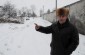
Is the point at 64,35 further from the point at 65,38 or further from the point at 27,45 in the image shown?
the point at 27,45

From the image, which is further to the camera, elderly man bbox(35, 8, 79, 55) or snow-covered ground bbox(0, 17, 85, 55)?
snow-covered ground bbox(0, 17, 85, 55)

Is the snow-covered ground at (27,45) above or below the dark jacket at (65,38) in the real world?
below

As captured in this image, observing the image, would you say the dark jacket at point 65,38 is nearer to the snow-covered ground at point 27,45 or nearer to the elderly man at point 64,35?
the elderly man at point 64,35

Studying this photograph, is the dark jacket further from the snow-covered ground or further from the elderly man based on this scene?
the snow-covered ground

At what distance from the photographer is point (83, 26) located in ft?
48.8

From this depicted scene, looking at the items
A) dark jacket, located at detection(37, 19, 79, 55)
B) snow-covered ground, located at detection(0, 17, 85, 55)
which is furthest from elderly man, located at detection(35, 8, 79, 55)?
snow-covered ground, located at detection(0, 17, 85, 55)

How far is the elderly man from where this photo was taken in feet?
10.3

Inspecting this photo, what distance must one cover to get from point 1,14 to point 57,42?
60337 mm

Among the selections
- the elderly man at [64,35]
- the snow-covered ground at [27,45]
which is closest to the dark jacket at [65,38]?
the elderly man at [64,35]

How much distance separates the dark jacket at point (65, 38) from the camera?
10.3 feet

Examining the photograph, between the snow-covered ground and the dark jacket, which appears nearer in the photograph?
the dark jacket

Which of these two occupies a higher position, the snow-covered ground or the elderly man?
the elderly man

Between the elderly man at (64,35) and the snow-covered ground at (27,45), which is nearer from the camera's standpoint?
the elderly man at (64,35)

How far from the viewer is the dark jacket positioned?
123 inches
